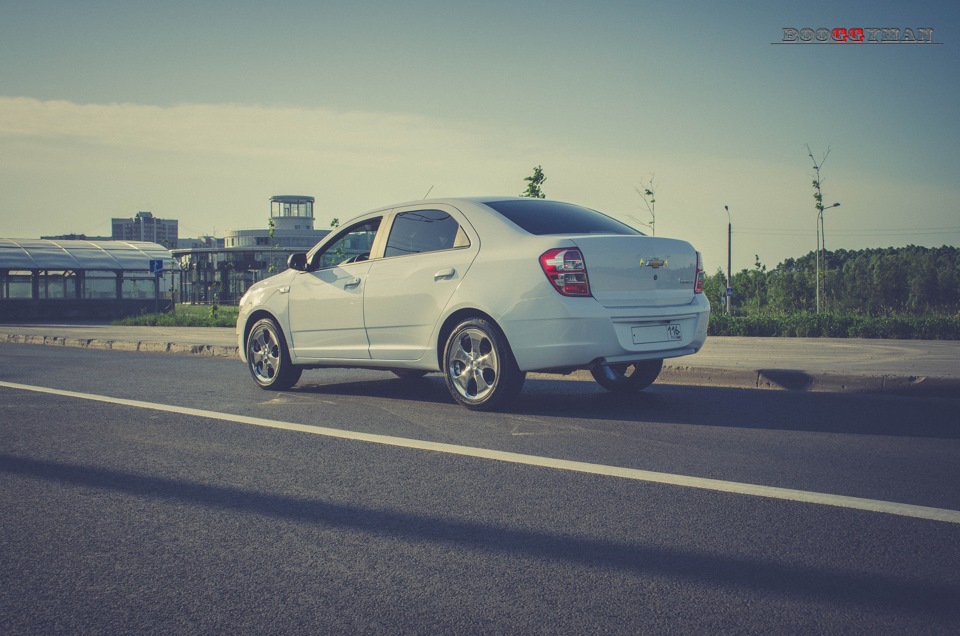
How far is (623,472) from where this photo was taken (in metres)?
4.47

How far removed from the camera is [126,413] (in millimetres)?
6809

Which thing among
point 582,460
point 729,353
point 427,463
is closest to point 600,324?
point 582,460

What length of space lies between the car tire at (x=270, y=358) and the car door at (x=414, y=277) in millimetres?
1324

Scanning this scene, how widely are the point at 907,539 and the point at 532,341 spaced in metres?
3.33

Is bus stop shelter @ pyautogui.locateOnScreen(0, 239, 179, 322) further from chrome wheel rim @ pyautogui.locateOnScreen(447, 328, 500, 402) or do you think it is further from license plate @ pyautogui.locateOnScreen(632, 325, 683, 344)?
license plate @ pyautogui.locateOnScreen(632, 325, 683, 344)

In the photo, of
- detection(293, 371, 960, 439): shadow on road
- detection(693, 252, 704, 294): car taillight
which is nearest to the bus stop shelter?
detection(293, 371, 960, 439): shadow on road

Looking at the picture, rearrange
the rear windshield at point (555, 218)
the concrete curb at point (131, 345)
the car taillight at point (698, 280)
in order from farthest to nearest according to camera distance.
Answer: the concrete curb at point (131, 345) → the car taillight at point (698, 280) → the rear windshield at point (555, 218)

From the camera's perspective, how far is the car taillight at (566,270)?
618 cm

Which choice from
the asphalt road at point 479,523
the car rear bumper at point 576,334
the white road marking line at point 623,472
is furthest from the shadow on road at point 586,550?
the car rear bumper at point 576,334

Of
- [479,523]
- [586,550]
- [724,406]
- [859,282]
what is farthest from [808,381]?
[859,282]

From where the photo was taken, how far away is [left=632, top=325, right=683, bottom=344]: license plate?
6449 millimetres

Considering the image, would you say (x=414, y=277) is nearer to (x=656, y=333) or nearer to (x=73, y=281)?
(x=656, y=333)

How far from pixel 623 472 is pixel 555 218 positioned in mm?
2946

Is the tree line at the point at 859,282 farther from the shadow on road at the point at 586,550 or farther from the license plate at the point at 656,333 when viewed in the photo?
the shadow on road at the point at 586,550
